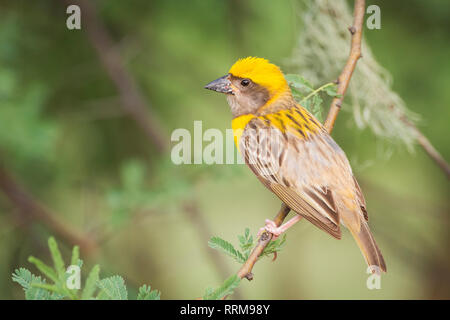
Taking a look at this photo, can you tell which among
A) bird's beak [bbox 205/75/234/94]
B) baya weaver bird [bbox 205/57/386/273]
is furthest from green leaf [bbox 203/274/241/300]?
bird's beak [bbox 205/75/234/94]

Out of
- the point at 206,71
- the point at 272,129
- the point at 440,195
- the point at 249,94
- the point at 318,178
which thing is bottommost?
the point at 440,195

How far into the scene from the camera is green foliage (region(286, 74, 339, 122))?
239 cm

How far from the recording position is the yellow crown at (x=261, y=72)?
268 centimetres

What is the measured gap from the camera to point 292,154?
8.77 ft

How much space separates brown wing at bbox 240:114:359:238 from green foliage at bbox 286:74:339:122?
0.17m

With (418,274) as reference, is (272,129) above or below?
above

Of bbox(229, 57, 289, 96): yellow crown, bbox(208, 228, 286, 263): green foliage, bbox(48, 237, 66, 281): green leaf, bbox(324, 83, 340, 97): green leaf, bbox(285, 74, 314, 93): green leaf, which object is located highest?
bbox(229, 57, 289, 96): yellow crown

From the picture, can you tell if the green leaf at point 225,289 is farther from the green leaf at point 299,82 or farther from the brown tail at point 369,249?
the green leaf at point 299,82

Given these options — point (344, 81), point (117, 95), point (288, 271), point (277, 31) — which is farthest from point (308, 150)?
point (288, 271)

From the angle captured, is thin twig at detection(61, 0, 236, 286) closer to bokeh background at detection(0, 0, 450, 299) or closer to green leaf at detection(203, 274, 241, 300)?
bokeh background at detection(0, 0, 450, 299)

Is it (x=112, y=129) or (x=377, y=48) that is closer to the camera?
(x=377, y=48)

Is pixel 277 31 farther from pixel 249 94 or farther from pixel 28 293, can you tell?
pixel 28 293

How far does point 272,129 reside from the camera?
2850 millimetres

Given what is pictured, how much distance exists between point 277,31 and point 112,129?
2.12 m
